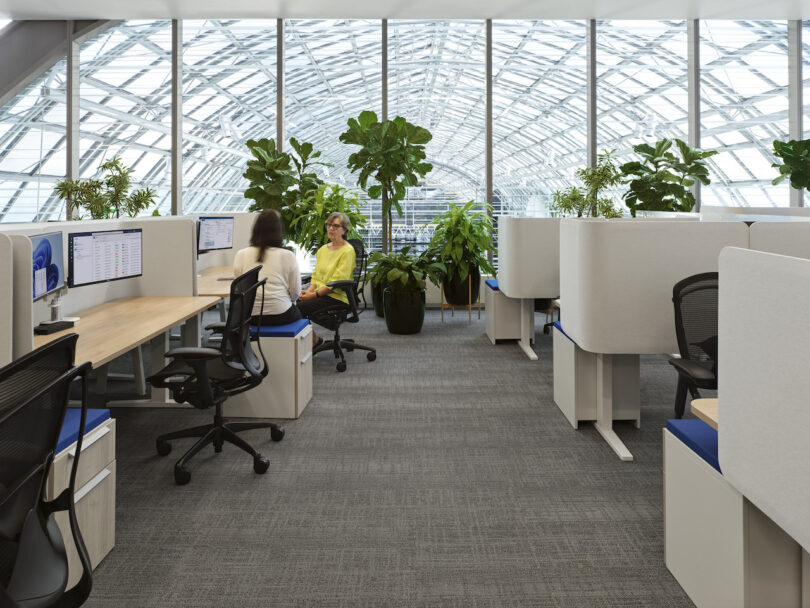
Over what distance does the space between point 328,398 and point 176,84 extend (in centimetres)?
544

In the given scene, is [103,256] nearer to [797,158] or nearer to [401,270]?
[401,270]

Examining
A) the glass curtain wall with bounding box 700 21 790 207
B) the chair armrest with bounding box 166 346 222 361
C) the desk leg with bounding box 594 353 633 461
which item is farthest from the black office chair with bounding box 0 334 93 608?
the glass curtain wall with bounding box 700 21 790 207

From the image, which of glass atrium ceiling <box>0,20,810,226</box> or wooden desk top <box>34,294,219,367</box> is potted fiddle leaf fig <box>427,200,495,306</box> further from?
wooden desk top <box>34,294,219,367</box>

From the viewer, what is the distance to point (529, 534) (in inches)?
92.4

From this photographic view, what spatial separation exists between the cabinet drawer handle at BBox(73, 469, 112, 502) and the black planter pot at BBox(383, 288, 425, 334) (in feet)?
14.2

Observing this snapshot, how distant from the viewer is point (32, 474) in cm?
124

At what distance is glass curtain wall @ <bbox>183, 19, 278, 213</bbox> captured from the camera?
7.98 metres

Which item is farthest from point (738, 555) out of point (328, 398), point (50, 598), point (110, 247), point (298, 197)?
point (298, 197)

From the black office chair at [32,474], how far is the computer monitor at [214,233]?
423 centimetres

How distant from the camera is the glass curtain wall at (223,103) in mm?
7977

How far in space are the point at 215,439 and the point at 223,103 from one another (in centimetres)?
698

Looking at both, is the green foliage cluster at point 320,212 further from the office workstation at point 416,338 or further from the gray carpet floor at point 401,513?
the gray carpet floor at point 401,513

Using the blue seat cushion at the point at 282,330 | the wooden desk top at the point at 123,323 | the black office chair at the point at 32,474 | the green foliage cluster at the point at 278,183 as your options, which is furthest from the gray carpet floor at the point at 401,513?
the green foliage cluster at the point at 278,183

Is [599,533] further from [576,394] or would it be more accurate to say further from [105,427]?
[105,427]
